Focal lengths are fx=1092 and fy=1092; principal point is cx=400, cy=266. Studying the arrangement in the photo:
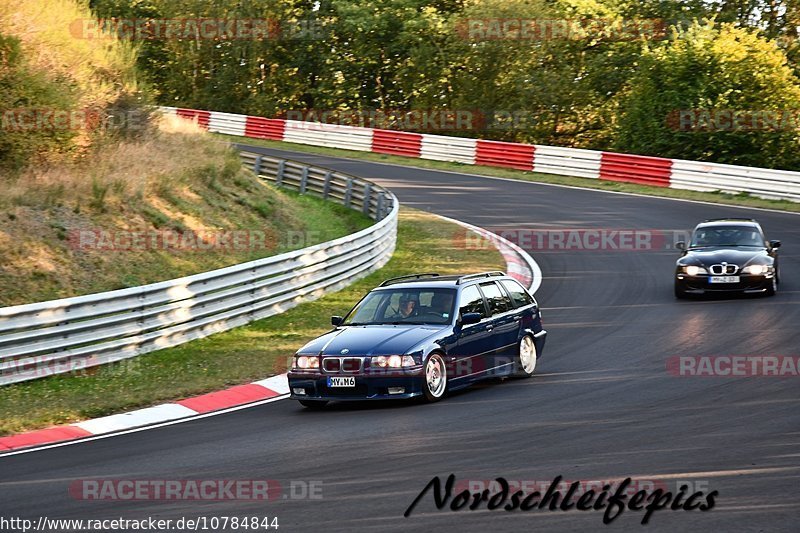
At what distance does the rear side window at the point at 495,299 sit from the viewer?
14141 millimetres

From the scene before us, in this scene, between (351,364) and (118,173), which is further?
(118,173)

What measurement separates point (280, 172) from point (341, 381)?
23.4 meters

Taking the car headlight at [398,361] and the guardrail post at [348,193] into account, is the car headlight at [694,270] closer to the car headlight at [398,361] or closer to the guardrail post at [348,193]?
the car headlight at [398,361]

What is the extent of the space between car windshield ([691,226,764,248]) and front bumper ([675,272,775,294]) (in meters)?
1.15

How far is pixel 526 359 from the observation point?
1430 cm

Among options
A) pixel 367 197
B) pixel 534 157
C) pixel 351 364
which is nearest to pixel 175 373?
pixel 351 364

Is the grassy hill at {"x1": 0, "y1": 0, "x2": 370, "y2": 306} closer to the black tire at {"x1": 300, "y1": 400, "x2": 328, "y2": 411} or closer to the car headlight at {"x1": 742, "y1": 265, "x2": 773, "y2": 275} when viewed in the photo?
the black tire at {"x1": 300, "y1": 400, "x2": 328, "y2": 411}

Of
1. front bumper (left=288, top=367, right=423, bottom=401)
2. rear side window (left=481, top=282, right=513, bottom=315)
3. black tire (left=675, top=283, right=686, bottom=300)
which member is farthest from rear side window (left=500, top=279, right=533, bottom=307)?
black tire (left=675, top=283, right=686, bottom=300)

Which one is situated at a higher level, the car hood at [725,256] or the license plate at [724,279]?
the car hood at [725,256]

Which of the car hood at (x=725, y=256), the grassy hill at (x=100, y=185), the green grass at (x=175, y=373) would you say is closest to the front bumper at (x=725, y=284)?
the car hood at (x=725, y=256)

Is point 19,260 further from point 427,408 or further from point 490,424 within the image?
point 490,424

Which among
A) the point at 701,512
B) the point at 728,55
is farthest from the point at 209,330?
the point at 728,55

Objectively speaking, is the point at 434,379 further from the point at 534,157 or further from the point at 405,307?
the point at 534,157

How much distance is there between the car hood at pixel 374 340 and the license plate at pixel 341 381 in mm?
278
